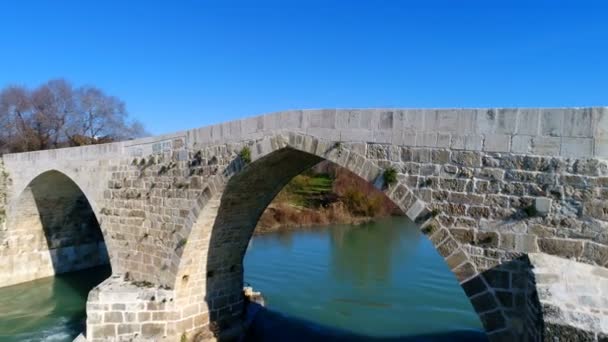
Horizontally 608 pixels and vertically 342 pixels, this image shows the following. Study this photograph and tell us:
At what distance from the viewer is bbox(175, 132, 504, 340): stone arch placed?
169 inches

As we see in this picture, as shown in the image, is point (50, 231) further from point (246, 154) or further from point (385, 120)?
point (385, 120)

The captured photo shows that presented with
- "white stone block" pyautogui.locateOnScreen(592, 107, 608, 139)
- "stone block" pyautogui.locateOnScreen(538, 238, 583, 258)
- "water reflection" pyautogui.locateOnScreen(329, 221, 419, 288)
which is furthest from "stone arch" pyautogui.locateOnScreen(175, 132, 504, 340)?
"water reflection" pyautogui.locateOnScreen(329, 221, 419, 288)

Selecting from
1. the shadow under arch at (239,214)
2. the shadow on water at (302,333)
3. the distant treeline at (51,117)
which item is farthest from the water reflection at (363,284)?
the distant treeline at (51,117)

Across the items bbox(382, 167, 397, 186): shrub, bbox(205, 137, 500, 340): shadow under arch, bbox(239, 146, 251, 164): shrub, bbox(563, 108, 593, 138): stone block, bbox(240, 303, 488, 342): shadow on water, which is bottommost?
bbox(240, 303, 488, 342): shadow on water

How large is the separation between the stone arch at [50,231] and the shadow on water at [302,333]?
6.34 metres

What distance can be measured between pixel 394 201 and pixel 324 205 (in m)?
20.8

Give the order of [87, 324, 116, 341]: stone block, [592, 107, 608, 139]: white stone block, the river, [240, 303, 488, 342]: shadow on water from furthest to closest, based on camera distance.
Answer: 1. the river
2. [240, 303, 488, 342]: shadow on water
3. [87, 324, 116, 341]: stone block
4. [592, 107, 608, 139]: white stone block

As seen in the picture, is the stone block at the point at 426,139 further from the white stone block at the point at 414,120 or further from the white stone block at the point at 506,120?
the white stone block at the point at 506,120

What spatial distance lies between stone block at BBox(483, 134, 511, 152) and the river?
199 inches

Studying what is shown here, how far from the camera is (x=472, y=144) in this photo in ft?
13.6

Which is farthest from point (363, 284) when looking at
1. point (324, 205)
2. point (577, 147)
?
point (324, 205)

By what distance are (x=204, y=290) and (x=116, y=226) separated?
7.31ft

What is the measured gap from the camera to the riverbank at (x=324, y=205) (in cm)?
2187

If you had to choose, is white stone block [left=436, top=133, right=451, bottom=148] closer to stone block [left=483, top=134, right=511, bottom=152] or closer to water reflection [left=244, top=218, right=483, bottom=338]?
stone block [left=483, top=134, right=511, bottom=152]
